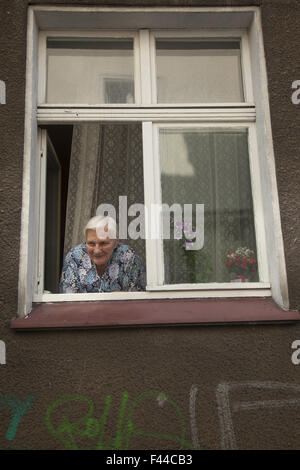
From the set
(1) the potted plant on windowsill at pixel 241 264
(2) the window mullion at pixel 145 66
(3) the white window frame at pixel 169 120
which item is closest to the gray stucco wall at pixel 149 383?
(3) the white window frame at pixel 169 120

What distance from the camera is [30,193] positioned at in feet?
9.53

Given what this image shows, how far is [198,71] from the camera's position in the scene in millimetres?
3432

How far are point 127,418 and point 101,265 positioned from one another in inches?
45.9

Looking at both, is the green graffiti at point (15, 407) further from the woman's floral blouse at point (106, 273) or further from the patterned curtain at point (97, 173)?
the patterned curtain at point (97, 173)

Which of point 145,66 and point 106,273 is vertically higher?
point 145,66

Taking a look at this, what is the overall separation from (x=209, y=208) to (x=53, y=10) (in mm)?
1822

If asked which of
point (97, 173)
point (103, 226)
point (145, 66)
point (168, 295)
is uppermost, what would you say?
point (145, 66)

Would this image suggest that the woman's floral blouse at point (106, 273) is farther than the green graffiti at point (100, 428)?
Yes

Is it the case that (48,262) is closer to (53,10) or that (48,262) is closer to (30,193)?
(30,193)

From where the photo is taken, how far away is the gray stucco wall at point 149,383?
259 cm

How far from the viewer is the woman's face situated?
3363mm

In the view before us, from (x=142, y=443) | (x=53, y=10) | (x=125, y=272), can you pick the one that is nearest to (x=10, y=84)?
(x=53, y=10)

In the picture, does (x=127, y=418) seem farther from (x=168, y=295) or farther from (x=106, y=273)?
(x=106, y=273)

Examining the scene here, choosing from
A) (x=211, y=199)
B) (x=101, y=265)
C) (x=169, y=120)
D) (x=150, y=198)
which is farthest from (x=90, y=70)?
(x=101, y=265)
